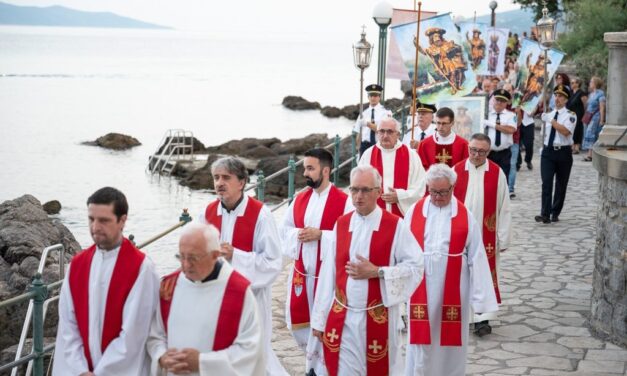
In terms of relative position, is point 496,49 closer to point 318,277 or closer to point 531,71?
point 531,71

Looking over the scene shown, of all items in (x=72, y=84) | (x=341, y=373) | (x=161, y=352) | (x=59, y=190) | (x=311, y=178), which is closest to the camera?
(x=161, y=352)

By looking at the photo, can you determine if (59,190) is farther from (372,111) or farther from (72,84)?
(72,84)

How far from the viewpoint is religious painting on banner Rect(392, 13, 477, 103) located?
45.7 ft

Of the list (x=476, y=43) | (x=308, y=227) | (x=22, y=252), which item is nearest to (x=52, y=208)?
(x=22, y=252)

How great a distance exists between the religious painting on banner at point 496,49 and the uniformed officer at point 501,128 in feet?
6.48

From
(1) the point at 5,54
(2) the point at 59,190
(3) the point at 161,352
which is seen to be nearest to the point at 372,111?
(3) the point at 161,352

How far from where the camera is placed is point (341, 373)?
685cm

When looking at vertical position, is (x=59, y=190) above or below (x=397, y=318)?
below

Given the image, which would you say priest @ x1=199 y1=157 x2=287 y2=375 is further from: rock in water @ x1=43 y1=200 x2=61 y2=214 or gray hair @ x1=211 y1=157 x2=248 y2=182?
rock in water @ x1=43 y1=200 x2=61 y2=214

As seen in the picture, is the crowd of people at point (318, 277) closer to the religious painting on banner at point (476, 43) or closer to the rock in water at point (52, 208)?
the religious painting on banner at point (476, 43)

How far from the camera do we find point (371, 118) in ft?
54.9

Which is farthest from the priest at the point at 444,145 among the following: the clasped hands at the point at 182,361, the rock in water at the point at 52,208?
the rock in water at the point at 52,208

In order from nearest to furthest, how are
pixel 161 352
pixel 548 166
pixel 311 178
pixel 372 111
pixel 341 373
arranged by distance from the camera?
pixel 161 352, pixel 341 373, pixel 311 178, pixel 548 166, pixel 372 111

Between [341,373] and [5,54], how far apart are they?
202734 millimetres
